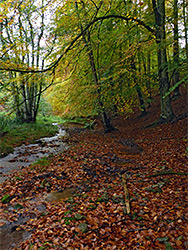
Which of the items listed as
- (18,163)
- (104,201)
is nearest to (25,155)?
(18,163)

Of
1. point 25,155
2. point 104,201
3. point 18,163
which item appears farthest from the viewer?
point 25,155

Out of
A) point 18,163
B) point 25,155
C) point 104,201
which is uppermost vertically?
point 25,155

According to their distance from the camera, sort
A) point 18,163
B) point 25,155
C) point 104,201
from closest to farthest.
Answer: point 104,201
point 18,163
point 25,155

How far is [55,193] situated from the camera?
5.14 metres

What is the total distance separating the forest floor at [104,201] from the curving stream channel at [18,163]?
0.16 metres

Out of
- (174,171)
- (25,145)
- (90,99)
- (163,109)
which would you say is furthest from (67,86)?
(174,171)

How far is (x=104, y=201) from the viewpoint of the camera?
4602mm

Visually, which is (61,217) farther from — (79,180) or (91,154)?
(91,154)

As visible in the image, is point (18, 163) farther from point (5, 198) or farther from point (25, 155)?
point (5, 198)

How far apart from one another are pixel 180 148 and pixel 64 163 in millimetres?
4874

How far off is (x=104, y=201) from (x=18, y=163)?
14.1 ft

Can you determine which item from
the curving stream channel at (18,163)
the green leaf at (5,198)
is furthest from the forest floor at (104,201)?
the curving stream channel at (18,163)

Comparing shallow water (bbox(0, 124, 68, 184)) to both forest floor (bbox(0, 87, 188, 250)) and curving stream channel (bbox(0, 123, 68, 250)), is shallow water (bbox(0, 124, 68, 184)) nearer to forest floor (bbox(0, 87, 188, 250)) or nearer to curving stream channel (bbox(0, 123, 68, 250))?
curving stream channel (bbox(0, 123, 68, 250))

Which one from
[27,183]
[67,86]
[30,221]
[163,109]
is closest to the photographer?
[30,221]
